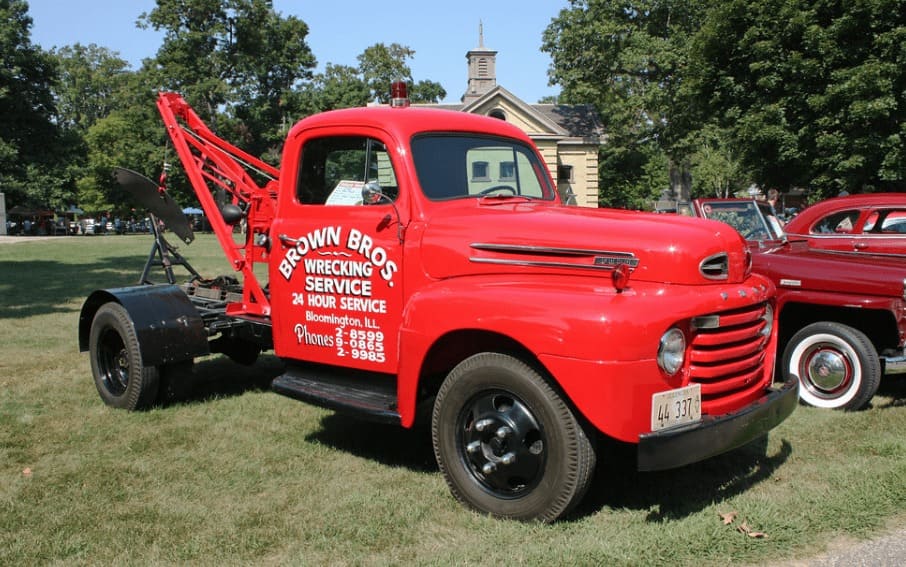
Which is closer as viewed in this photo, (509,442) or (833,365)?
(509,442)

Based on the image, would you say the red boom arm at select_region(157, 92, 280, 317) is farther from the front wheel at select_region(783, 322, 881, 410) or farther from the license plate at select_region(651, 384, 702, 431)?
the front wheel at select_region(783, 322, 881, 410)

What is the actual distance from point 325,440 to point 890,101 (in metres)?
15.6

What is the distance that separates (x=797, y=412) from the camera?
6.27m

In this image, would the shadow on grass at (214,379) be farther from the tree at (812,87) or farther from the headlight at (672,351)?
the tree at (812,87)

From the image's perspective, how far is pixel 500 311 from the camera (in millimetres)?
3883

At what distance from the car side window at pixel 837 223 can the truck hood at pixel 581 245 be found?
185 inches

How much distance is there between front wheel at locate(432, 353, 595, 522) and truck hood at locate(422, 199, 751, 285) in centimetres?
59

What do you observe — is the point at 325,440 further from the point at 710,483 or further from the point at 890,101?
the point at 890,101

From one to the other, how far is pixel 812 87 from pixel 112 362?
17075 millimetres

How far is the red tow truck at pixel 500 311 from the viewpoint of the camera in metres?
3.65

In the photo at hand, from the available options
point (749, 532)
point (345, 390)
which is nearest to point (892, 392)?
point (749, 532)

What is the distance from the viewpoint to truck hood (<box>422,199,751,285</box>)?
13.0ft

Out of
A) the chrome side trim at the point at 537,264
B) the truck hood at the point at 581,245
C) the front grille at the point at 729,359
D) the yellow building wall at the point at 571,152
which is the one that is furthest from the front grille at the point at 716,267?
the yellow building wall at the point at 571,152

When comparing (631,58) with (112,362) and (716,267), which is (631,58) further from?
(716,267)
